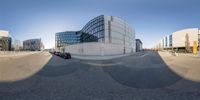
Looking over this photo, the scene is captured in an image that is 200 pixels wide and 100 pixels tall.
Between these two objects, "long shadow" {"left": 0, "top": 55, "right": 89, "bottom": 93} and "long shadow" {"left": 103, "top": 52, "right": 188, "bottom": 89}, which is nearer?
"long shadow" {"left": 0, "top": 55, "right": 89, "bottom": 93}

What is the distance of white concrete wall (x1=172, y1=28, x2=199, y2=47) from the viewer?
323ft

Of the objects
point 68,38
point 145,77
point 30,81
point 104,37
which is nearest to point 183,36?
point 104,37

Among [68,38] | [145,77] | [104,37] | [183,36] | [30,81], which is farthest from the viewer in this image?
[68,38]

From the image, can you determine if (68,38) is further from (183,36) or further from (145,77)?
(145,77)

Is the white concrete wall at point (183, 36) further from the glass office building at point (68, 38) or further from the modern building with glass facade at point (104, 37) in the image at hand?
the glass office building at point (68, 38)

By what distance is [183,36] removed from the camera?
10681 centimetres

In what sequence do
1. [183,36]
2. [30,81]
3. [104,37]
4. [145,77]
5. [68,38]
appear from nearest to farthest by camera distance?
[30,81] < [145,77] < [104,37] < [183,36] < [68,38]

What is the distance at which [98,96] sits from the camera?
534 cm

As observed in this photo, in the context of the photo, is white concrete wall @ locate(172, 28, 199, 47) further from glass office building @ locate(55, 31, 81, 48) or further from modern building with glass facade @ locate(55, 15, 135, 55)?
glass office building @ locate(55, 31, 81, 48)

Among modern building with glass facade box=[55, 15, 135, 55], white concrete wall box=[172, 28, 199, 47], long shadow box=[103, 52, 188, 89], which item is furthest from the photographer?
white concrete wall box=[172, 28, 199, 47]

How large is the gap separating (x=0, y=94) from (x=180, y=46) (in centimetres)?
11552

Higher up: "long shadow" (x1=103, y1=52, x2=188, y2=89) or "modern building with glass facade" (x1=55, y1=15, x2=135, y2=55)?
"modern building with glass facade" (x1=55, y1=15, x2=135, y2=55)

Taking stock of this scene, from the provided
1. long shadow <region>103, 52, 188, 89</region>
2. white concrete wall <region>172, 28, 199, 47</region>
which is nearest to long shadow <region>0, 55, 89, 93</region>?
long shadow <region>103, 52, 188, 89</region>

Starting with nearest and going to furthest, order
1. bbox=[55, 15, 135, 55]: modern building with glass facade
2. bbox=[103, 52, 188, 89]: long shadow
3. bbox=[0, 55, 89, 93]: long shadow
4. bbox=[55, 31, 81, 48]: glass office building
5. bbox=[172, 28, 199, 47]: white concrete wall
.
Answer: bbox=[0, 55, 89, 93]: long shadow < bbox=[103, 52, 188, 89]: long shadow < bbox=[55, 15, 135, 55]: modern building with glass facade < bbox=[172, 28, 199, 47]: white concrete wall < bbox=[55, 31, 81, 48]: glass office building
